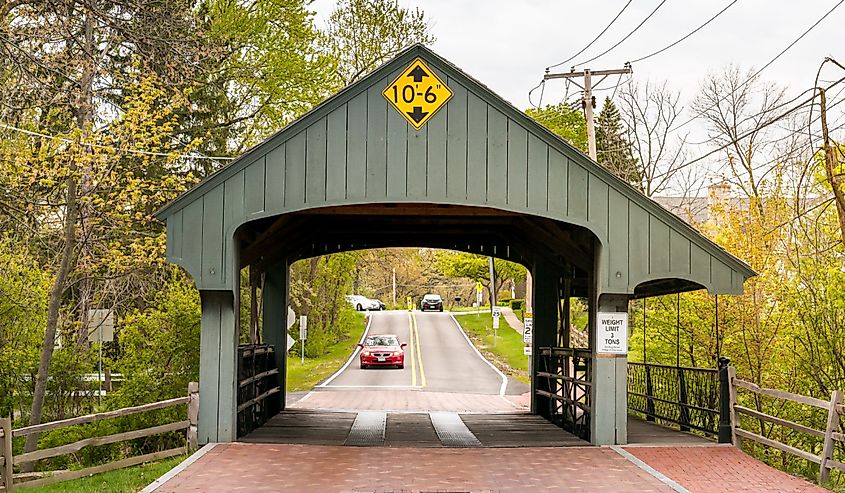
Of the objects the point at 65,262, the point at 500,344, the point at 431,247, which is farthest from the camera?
the point at 500,344

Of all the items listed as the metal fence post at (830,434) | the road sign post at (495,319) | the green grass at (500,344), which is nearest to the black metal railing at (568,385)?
the metal fence post at (830,434)

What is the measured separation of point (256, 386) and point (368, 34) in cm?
2276

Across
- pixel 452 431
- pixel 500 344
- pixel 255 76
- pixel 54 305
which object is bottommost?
pixel 500 344

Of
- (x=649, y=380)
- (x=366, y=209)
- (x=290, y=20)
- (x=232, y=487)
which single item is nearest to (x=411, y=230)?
(x=366, y=209)

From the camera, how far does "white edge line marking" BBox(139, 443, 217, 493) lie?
1004 cm

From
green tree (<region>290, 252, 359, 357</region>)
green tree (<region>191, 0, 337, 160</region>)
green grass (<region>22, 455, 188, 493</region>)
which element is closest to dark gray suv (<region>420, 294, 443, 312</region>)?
green tree (<region>290, 252, 359, 357</region>)

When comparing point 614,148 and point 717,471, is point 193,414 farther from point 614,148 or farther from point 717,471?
point 614,148

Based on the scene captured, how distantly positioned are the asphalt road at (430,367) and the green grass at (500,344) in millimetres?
672

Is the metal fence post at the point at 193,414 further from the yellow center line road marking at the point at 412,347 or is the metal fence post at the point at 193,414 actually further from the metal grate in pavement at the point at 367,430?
the yellow center line road marking at the point at 412,347

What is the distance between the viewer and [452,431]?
1552 cm

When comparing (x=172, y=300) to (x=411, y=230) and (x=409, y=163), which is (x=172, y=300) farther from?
(x=409, y=163)

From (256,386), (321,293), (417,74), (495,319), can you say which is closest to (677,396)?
(256,386)

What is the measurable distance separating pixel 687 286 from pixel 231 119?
1731cm

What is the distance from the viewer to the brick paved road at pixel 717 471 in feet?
33.7
